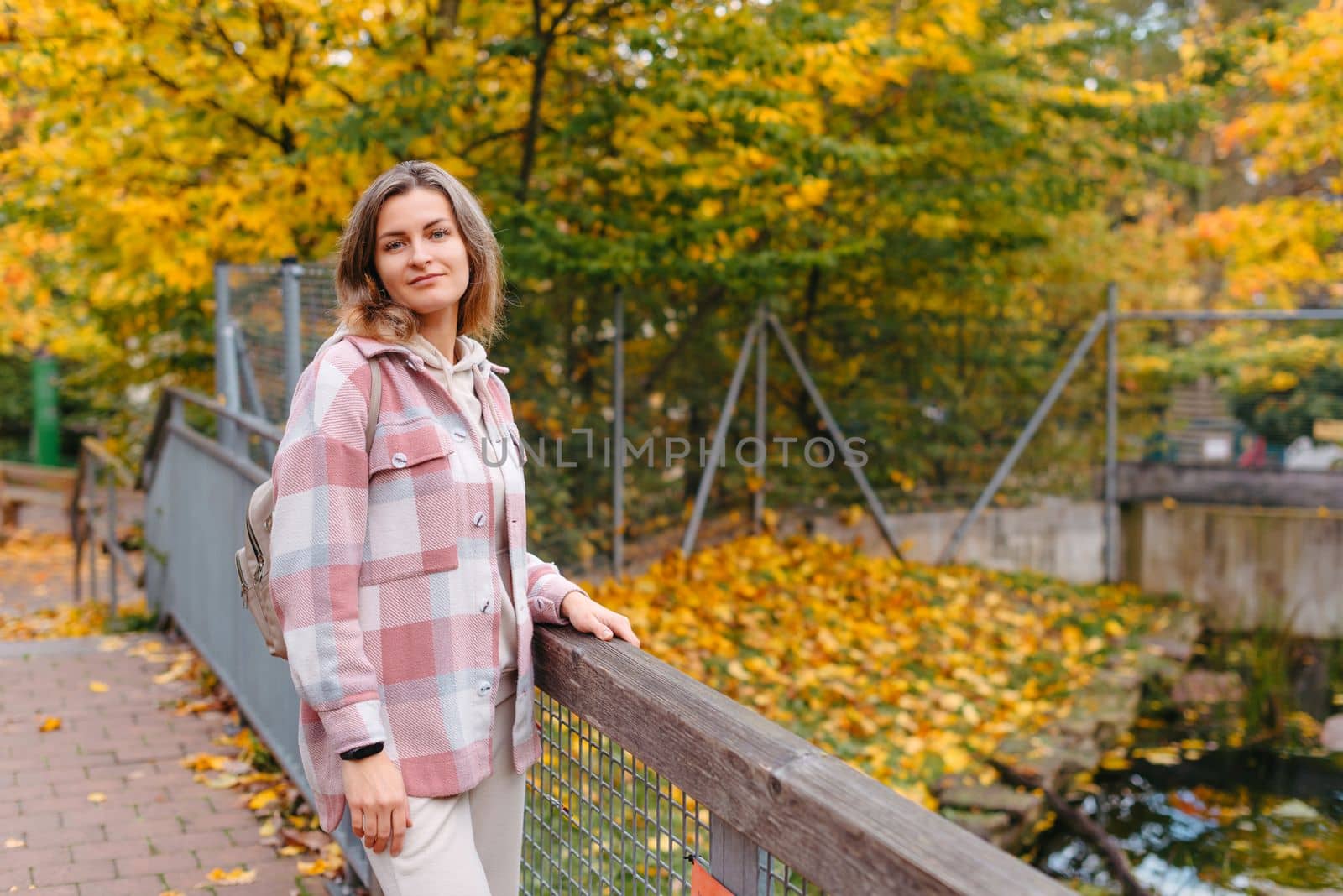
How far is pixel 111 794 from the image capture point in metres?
4.14

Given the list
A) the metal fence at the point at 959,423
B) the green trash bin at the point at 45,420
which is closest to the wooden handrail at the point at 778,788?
the metal fence at the point at 959,423

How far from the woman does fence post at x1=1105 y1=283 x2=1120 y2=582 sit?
31.2 feet

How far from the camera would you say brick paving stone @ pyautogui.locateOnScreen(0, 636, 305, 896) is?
3.51 m

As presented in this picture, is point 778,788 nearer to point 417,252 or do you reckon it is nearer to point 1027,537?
point 417,252

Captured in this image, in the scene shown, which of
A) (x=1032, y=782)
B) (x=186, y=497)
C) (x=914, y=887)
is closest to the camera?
(x=914, y=887)

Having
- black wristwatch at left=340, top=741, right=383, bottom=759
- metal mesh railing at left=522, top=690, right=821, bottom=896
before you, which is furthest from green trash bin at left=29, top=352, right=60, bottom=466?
black wristwatch at left=340, top=741, right=383, bottom=759

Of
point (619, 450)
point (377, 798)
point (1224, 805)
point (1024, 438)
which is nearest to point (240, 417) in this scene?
point (377, 798)

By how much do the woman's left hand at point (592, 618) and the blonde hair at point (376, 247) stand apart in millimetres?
579

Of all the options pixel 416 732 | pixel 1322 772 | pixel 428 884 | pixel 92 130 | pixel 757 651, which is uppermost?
pixel 92 130

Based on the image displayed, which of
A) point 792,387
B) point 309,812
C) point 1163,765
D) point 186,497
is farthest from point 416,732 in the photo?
point 792,387

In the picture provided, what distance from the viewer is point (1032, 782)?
239 inches

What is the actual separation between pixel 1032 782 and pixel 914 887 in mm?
5159

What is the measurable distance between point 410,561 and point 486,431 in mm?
323

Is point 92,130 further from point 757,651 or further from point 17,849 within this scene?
point 757,651
